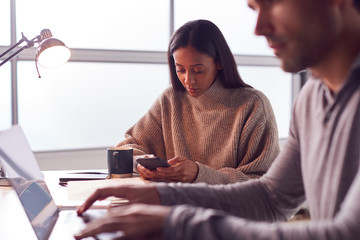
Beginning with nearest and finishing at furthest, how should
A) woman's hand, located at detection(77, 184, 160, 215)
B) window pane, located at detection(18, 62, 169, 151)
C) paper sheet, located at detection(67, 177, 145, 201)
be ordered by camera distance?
1. woman's hand, located at detection(77, 184, 160, 215)
2. paper sheet, located at detection(67, 177, 145, 201)
3. window pane, located at detection(18, 62, 169, 151)

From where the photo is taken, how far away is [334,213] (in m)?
0.74

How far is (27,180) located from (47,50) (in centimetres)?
60

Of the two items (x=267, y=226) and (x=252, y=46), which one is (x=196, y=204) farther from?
(x=252, y=46)

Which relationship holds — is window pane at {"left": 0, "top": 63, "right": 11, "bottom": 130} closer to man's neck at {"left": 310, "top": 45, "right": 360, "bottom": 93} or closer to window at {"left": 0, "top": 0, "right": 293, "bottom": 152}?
window at {"left": 0, "top": 0, "right": 293, "bottom": 152}

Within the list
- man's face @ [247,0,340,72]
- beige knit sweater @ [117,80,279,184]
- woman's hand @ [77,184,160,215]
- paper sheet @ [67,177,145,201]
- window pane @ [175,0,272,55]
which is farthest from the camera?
window pane @ [175,0,272,55]

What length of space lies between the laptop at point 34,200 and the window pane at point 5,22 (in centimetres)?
213

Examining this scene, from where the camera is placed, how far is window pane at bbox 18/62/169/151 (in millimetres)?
3355

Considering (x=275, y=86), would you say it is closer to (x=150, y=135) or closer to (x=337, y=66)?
(x=150, y=135)

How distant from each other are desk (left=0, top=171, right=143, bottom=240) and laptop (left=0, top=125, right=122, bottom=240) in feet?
0.15

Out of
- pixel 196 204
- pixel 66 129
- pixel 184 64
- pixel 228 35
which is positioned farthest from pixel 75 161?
pixel 196 204

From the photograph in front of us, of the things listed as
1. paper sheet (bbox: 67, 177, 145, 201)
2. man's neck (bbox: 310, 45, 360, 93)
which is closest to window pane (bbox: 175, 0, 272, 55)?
paper sheet (bbox: 67, 177, 145, 201)

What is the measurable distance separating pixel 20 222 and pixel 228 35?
10.3 ft

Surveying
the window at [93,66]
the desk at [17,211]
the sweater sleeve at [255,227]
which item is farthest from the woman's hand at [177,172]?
the window at [93,66]

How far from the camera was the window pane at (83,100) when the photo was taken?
3.36m
